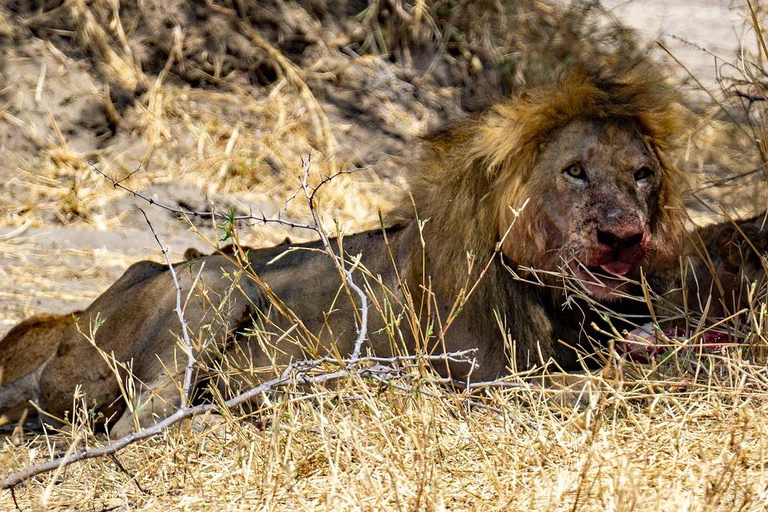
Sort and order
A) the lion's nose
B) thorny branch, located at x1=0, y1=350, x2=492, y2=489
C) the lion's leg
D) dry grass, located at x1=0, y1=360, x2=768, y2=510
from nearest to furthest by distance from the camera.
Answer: dry grass, located at x1=0, y1=360, x2=768, y2=510 < thorny branch, located at x1=0, y1=350, x2=492, y2=489 < the lion's nose < the lion's leg

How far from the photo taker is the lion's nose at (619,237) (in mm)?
3941

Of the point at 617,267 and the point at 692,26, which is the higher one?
the point at 692,26

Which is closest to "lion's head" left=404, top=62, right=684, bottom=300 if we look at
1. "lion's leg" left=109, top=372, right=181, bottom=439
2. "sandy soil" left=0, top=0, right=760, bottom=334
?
"lion's leg" left=109, top=372, right=181, bottom=439

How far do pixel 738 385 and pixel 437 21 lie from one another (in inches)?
279

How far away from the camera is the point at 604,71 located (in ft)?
14.5

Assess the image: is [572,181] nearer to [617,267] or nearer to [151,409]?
[617,267]

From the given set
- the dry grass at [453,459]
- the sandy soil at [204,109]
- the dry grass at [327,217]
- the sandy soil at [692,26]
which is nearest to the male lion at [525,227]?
the dry grass at [327,217]

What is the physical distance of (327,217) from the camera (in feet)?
26.0

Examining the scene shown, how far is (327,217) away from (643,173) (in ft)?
13.0

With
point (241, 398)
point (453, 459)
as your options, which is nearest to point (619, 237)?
point (453, 459)

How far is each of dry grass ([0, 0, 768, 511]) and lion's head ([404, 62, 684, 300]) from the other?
0.31m

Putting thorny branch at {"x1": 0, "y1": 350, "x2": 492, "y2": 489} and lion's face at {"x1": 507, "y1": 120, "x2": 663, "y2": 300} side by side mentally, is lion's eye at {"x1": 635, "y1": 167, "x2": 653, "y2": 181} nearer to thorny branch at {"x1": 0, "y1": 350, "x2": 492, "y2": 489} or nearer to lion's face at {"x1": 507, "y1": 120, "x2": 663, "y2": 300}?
lion's face at {"x1": 507, "y1": 120, "x2": 663, "y2": 300}

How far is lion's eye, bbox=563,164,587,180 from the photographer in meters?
4.17

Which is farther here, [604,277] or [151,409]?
[151,409]
